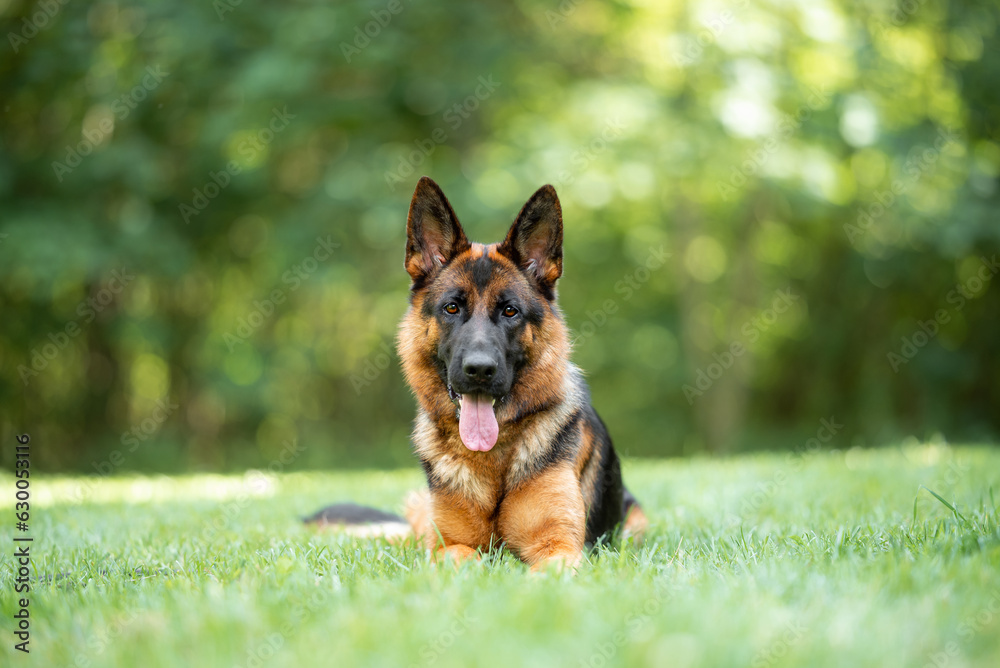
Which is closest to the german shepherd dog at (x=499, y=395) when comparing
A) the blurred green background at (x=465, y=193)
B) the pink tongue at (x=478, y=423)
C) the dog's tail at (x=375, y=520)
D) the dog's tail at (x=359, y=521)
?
the pink tongue at (x=478, y=423)

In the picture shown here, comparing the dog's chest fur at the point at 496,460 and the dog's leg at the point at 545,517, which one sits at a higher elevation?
the dog's chest fur at the point at 496,460

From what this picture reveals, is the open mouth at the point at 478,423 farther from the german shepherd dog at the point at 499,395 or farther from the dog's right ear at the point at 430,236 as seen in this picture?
the dog's right ear at the point at 430,236

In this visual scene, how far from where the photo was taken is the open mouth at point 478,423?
375 cm

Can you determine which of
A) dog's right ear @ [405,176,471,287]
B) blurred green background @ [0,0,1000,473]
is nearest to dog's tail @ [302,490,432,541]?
dog's right ear @ [405,176,471,287]

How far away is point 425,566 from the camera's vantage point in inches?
129

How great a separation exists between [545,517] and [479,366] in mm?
820

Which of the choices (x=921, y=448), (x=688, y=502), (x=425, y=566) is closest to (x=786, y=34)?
(x=921, y=448)

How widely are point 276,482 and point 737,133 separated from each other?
7346 mm

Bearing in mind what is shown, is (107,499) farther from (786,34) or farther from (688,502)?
(786,34)

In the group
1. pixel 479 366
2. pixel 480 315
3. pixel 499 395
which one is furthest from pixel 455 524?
pixel 480 315

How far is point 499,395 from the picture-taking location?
3.77 meters

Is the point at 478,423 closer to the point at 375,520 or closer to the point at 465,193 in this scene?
the point at 375,520

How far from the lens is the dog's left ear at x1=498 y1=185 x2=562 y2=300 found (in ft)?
13.5

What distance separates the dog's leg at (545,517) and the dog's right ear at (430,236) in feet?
4.37
